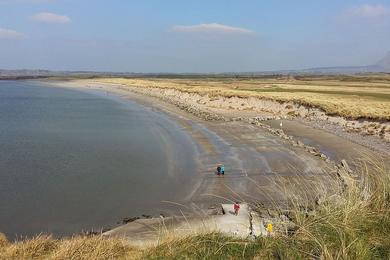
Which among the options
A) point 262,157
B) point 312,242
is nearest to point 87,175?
point 262,157

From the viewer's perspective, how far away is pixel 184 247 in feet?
23.0

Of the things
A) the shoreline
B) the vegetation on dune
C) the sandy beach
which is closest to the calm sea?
the shoreline

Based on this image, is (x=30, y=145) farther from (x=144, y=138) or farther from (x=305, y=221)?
(x=305, y=221)

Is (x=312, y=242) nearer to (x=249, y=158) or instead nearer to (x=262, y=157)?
(x=249, y=158)

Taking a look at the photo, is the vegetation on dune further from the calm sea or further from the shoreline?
the calm sea

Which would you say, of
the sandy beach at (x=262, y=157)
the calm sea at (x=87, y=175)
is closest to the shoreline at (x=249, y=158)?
the sandy beach at (x=262, y=157)

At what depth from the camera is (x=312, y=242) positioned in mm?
6270

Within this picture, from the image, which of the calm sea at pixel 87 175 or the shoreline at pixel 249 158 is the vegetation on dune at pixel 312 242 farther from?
the calm sea at pixel 87 175

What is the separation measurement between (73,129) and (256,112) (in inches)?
981

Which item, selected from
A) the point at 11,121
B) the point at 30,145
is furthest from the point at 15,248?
the point at 11,121

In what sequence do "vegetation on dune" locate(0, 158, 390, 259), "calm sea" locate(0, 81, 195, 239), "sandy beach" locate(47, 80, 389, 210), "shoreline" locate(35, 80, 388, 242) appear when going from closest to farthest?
"vegetation on dune" locate(0, 158, 390, 259) < "calm sea" locate(0, 81, 195, 239) < "sandy beach" locate(47, 80, 389, 210) < "shoreline" locate(35, 80, 388, 242)

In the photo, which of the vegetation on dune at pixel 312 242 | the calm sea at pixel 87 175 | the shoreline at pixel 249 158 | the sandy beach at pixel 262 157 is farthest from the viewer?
the shoreline at pixel 249 158

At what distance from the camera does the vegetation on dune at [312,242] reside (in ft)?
20.1

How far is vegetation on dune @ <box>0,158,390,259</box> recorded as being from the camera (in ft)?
20.1
